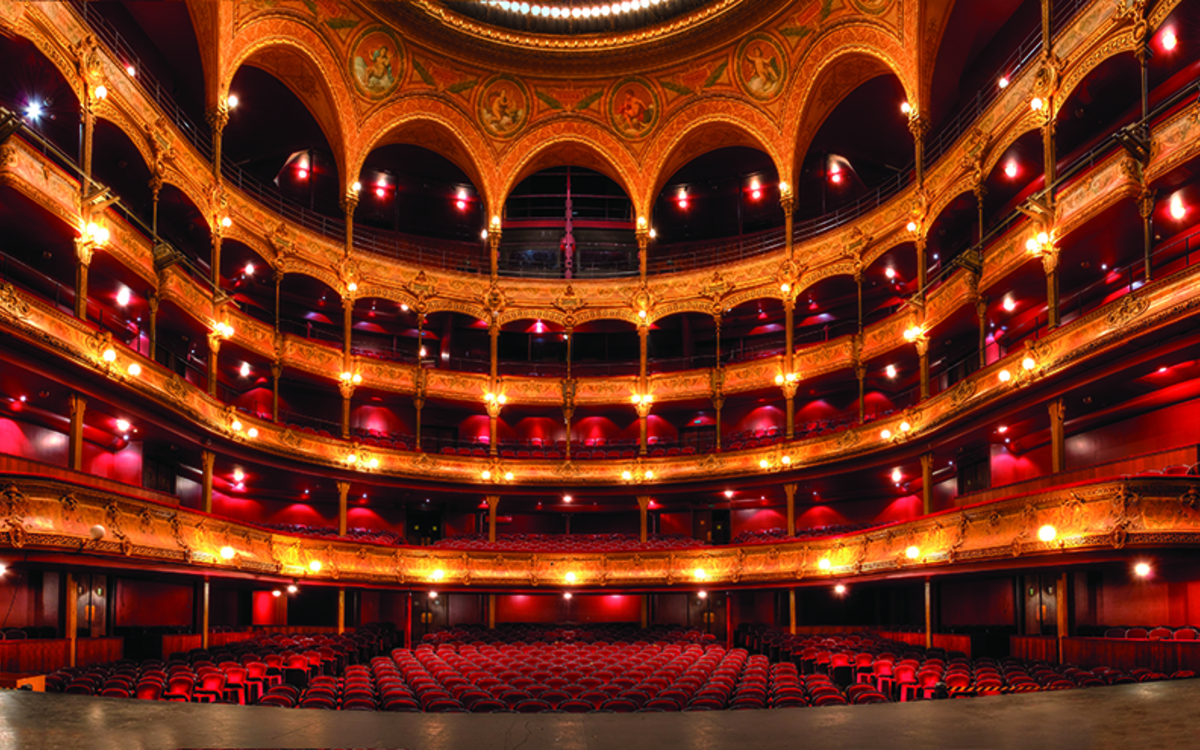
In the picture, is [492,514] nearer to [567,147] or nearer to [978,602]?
[567,147]

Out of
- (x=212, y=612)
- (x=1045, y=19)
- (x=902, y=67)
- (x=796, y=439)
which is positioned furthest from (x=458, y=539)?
(x=1045, y=19)

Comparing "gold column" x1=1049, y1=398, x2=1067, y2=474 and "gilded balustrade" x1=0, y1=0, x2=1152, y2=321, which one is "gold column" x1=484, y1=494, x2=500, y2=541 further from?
"gold column" x1=1049, y1=398, x2=1067, y2=474

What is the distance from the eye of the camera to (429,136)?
3512cm

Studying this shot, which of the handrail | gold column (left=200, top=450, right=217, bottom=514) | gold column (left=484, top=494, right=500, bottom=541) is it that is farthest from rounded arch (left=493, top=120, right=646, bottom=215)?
gold column (left=200, top=450, right=217, bottom=514)

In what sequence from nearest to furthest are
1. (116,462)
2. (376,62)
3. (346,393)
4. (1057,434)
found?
(1057,434)
(116,462)
(346,393)
(376,62)

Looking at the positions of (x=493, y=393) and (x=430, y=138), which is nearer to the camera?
(x=493, y=393)

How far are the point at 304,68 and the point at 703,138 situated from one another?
626 inches

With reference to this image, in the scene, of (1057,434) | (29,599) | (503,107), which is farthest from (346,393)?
(1057,434)

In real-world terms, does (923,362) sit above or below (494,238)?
below

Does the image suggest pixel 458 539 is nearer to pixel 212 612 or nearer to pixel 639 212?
pixel 212 612

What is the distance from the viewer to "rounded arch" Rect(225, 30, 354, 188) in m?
26.7

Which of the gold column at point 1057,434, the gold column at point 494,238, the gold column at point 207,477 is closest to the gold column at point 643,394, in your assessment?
the gold column at point 494,238

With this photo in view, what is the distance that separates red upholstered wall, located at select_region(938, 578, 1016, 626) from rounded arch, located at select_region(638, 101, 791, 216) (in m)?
16.0

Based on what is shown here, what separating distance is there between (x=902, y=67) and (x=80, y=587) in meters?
28.1
